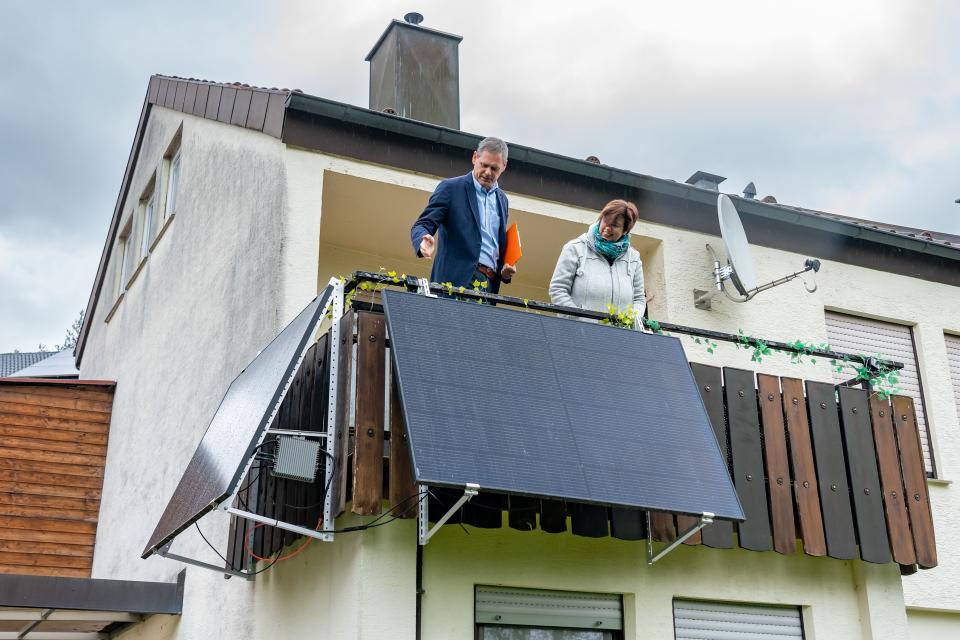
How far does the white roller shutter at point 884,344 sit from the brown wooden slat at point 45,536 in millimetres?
9031

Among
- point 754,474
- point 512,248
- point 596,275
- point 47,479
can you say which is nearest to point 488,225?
point 512,248

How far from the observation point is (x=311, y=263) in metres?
9.84

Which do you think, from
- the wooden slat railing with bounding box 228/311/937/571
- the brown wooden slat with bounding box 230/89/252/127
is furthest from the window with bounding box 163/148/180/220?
the wooden slat railing with bounding box 228/311/937/571

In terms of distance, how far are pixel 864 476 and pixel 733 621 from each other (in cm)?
145

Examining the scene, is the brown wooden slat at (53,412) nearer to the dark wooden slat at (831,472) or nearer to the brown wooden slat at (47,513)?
the brown wooden slat at (47,513)

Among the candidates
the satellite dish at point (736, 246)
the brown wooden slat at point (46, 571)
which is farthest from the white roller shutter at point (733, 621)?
the brown wooden slat at point (46, 571)

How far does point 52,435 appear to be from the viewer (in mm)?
14055

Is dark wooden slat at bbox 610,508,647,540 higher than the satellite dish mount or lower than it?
lower

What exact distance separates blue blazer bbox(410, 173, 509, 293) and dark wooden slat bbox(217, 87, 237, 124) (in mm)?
4333

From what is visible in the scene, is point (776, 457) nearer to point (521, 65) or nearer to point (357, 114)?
point (357, 114)

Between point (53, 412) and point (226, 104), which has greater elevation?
point (226, 104)

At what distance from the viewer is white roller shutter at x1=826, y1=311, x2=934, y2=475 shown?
12.8 m

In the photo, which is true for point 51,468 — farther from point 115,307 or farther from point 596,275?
point 596,275

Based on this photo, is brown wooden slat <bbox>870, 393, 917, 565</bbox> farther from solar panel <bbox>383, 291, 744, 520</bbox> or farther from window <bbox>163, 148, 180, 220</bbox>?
window <bbox>163, 148, 180, 220</bbox>
